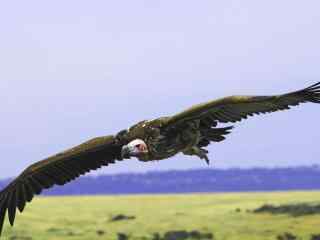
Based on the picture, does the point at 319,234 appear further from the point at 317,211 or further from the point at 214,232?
the point at 317,211

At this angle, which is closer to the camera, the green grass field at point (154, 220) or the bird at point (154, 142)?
the bird at point (154, 142)

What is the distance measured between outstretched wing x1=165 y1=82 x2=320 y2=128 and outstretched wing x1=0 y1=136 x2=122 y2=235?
370 cm

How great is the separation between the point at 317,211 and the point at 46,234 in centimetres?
2291

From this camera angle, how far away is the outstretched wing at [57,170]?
31.7m

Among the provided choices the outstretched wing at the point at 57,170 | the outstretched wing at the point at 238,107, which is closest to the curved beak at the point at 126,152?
the outstretched wing at the point at 238,107

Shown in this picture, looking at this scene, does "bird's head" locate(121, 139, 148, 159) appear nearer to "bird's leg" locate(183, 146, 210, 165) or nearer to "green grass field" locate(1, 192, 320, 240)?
"bird's leg" locate(183, 146, 210, 165)

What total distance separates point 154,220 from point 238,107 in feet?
262

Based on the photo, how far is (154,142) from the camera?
27953 mm

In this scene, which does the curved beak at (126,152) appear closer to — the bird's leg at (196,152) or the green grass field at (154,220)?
the bird's leg at (196,152)

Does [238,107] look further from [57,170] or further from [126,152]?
[57,170]

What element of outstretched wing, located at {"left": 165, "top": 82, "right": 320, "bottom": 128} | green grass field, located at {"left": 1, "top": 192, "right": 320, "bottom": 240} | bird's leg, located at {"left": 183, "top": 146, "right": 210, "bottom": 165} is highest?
green grass field, located at {"left": 1, "top": 192, "right": 320, "bottom": 240}

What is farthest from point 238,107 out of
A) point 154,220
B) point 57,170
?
point 154,220

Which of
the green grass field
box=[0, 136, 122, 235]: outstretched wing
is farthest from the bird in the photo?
the green grass field

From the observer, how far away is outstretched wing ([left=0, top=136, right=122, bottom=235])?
3172 centimetres
